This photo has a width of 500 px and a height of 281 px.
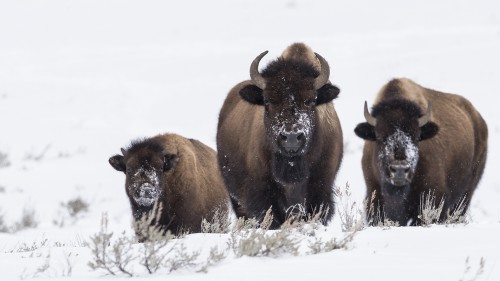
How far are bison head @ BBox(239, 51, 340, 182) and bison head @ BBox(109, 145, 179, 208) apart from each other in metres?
1.77

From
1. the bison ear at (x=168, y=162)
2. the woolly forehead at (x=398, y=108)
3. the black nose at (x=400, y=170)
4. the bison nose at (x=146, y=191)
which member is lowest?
the bison nose at (x=146, y=191)

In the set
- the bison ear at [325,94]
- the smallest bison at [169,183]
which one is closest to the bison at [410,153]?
the bison ear at [325,94]

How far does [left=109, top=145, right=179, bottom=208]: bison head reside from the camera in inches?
385

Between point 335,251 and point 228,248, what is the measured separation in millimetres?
695

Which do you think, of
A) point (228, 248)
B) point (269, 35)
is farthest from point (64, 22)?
point (228, 248)

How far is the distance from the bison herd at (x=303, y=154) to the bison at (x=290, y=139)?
10mm

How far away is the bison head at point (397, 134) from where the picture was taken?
876 centimetres

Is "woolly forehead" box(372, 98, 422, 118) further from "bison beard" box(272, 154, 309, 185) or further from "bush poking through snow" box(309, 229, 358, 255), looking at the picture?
"bush poking through snow" box(309, 229, 358, 255)

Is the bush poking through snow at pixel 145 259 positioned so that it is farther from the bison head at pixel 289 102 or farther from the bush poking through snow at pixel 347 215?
the bison head at pixel 289 102

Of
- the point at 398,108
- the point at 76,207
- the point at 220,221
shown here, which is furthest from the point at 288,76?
the point at 76,207

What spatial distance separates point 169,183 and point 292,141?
2689mm

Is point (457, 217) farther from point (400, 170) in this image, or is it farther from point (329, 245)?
point (329, 245)

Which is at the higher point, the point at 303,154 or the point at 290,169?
the point at 303,154

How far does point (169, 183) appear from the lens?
10.4 meters
